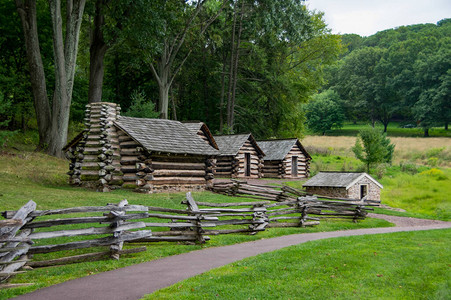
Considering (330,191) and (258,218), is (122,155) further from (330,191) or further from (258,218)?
(330,191)

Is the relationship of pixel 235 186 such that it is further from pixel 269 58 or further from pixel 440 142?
pixel 440 142

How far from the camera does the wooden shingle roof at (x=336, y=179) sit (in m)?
26.2

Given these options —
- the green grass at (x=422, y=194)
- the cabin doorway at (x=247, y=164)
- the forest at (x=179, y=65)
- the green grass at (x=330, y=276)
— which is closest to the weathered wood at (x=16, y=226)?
the green grass at (x=330, y=276)

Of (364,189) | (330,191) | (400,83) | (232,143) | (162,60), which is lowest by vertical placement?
(330,191)

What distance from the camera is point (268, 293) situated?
7445 mm

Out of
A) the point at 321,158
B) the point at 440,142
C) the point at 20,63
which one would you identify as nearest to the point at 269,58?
the point at 321,158

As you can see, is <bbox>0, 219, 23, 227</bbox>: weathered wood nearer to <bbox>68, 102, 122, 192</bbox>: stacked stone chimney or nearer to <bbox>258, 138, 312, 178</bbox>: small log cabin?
<bbox>68, 102, 122, 192</bbox>: stacked stone chimney

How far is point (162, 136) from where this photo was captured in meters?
23.4

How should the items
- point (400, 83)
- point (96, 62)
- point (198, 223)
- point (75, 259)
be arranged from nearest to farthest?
point (75, 259)
point (198, 223)
point (96, 62)
point (400, 83)

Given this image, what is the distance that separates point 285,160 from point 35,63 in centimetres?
2260

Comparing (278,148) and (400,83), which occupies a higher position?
(400,83)

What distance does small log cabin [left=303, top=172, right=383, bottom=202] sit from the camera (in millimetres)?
26344

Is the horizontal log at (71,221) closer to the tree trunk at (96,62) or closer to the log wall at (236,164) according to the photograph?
the tree trunk at (96,62)

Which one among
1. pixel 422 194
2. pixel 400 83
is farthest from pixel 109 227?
pixel 400 83
